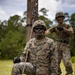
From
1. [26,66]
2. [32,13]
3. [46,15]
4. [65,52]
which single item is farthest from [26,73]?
[46,15]

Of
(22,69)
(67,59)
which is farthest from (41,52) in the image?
(67,59)

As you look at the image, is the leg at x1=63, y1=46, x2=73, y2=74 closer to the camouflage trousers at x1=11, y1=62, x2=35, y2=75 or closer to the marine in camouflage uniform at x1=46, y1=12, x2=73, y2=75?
the marine in camouflage uniform at x1=46, y1=12, x2=73, y2=75

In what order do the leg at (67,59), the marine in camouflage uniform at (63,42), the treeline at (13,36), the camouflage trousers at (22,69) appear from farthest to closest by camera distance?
the treeline at (13,36), the leg at (67,59), the marine in camouflage uniform at (63,42), the camouflage trousers at (22,69)

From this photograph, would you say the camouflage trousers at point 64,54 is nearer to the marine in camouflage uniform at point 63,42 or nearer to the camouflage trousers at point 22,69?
the marine in camouflage uniform at point 63,42

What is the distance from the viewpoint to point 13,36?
59062 mm

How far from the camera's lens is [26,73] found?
5301 mm

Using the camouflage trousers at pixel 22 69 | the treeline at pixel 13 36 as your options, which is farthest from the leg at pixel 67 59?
the treeline at pixel 13 36

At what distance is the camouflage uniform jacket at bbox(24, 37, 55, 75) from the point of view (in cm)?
560

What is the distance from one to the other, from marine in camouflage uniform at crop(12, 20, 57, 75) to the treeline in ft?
136

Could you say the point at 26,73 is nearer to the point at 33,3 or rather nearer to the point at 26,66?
the point at 26,66

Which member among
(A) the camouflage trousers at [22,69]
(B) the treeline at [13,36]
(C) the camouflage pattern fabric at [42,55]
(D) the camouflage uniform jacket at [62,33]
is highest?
(B) the treeline at [13,36]

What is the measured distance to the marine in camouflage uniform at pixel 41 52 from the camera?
5578 millimetres

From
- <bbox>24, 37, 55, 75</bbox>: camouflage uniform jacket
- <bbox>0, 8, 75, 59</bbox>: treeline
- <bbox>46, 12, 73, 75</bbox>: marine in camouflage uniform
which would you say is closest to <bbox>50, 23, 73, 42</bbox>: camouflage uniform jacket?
<bbox>46, 12, 73, 75</bbox>: marine in camouflage uniform

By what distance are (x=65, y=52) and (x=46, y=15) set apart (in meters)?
53.7
